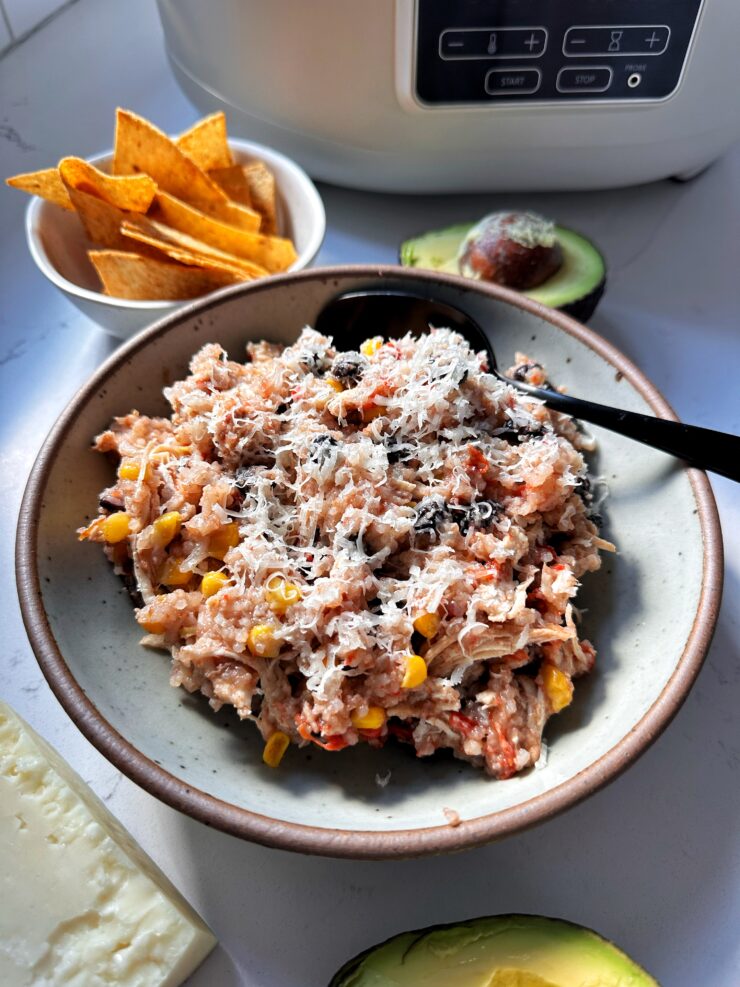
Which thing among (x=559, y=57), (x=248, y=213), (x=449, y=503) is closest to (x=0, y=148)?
(x=248, y=213)

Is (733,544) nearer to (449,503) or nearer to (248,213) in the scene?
(449,503)

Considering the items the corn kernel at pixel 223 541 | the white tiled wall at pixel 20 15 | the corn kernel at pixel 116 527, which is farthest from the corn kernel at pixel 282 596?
the white tiled wall at pixel 20 15

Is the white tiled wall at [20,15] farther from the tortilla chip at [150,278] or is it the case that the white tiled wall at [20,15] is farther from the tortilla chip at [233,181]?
the tortilla chip at [150,278]

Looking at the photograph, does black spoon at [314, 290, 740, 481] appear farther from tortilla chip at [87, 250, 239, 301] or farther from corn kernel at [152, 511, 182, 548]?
corn kernel at [152, 511, 182, 548]

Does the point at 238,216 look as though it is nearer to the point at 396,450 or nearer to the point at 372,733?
the point at 396,450

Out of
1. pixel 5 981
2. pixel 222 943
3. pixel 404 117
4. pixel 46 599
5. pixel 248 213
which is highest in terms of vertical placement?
pixel 404 117

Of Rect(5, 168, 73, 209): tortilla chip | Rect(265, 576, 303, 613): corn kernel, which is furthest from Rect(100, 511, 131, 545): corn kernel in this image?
Rect(5, 168, 73, 209): tortilla chip
